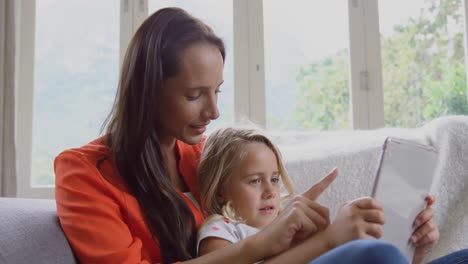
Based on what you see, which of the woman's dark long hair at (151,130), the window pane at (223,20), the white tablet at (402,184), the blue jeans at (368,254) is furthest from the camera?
the window pane at (223,20)

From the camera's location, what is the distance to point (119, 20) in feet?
7.99

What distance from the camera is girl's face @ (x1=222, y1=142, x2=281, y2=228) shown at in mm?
1052

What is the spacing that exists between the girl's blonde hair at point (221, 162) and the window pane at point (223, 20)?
1274mm

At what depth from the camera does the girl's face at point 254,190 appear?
41.4 inches

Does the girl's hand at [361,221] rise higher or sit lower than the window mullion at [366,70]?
lower

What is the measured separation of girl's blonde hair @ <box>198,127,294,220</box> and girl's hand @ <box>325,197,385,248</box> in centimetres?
34

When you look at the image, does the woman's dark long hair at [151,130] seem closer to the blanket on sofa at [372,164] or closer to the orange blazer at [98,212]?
the orange blazer at [98,212]

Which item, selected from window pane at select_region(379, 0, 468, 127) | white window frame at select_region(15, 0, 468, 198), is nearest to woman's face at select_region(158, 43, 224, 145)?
white window frame at select_region(15, 0, 468, 198)

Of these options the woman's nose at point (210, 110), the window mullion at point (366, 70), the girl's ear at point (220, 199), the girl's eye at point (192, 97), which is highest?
the window mullion at point (366, 70)

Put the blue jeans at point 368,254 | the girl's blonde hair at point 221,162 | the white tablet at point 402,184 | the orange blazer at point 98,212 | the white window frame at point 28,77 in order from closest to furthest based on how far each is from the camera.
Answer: the blue jeans at point 368,254, the white tablet at point 402,184, the orange blazer at point 98,212, the girl's blonde hair at point 221,162, the white window frame at point 28,77

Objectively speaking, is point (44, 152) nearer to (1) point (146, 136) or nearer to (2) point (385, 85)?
(1) point (146, 136)

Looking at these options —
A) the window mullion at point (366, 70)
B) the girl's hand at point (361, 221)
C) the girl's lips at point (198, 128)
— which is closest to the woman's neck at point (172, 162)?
the girl's lips at point (198, 128)

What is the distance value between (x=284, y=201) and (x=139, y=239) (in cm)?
45

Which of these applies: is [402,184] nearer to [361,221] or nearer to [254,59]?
[361,221]
